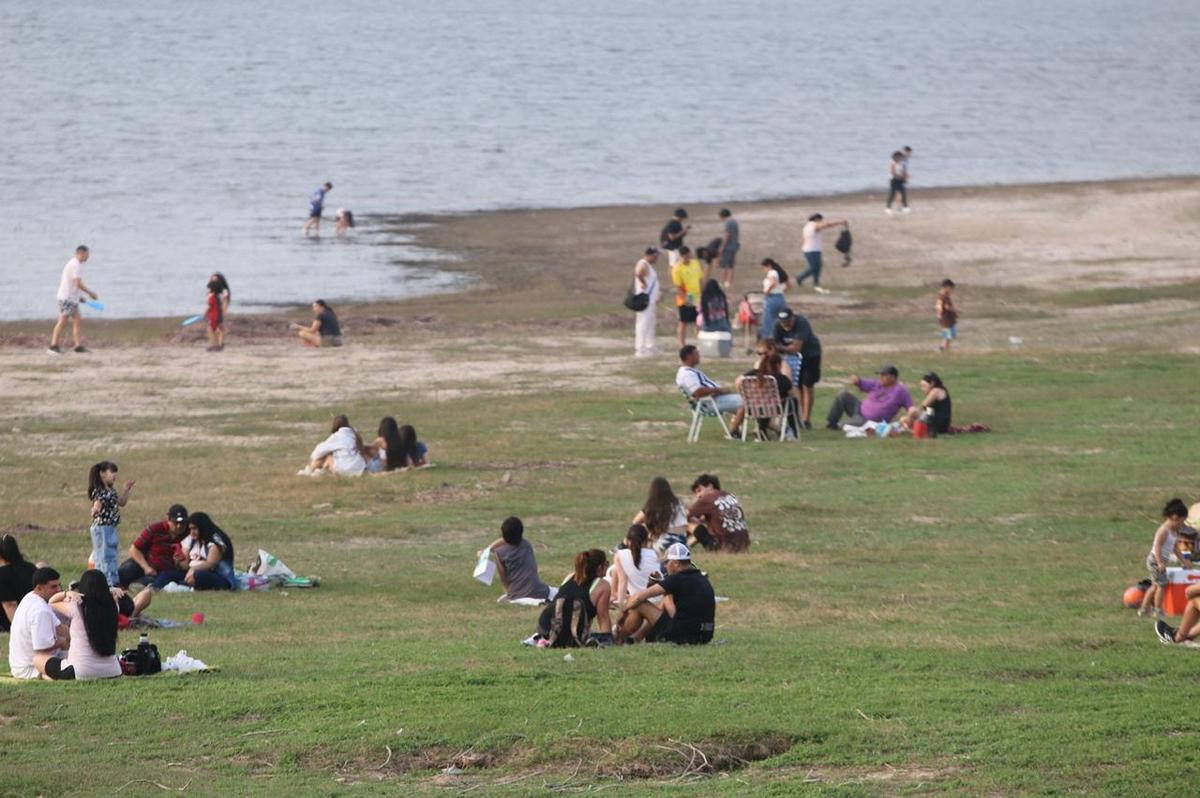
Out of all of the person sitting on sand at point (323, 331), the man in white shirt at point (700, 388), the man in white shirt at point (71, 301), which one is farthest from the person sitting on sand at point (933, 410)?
the man in white shirt at point (71, 301)

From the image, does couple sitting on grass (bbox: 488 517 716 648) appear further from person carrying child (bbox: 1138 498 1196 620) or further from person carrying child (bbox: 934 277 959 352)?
person carrying child (bbox: 934 277 959 352)

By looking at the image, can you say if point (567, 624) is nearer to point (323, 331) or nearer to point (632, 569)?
point (632, 569)

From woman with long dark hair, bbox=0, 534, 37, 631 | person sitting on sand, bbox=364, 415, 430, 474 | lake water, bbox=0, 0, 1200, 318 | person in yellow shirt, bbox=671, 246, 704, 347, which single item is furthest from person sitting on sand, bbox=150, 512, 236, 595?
lake water, bbox=0, 0, 1200, 318

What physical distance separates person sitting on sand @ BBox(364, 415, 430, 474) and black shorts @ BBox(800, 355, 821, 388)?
5.37 metres

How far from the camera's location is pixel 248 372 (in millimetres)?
30000

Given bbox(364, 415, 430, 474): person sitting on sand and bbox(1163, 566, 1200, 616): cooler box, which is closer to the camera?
bbox(1163, 566, 1200, 616): cooler box

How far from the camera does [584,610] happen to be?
1352 cm

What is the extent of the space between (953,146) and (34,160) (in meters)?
35.9

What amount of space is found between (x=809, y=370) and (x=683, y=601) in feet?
39.0

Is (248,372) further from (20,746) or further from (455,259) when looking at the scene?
(20,746)

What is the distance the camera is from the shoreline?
3694 centimetres

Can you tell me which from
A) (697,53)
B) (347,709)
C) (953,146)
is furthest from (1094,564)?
(697,53)

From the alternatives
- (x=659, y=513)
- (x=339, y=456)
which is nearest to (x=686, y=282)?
(x=339, y=456)

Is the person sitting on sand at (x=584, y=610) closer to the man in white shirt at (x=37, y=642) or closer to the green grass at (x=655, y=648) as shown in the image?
the green grass at (x=655, y=648)
